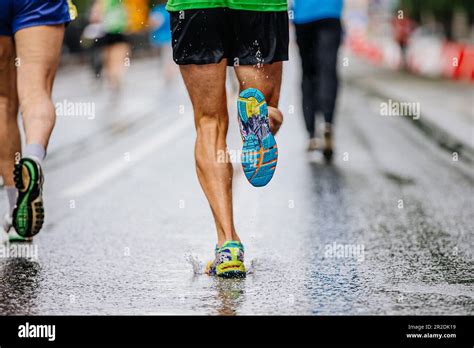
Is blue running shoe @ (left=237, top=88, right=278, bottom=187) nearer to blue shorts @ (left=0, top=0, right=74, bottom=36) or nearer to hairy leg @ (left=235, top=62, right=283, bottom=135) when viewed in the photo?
hairy leg @ (left=235, top=62, right=283, bottom=135)

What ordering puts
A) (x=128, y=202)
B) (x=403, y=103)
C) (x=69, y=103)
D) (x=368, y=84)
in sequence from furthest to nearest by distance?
1. (x=368, y=84)
2. (x=69, y=103)
3. (x=403, y=103)
4. (x=128, y=202)

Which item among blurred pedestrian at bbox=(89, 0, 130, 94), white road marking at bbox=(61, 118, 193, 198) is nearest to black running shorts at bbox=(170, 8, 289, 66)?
white road marking at bbox=(61, 118, 193, 198)

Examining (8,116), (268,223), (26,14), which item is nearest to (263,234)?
(268,223)

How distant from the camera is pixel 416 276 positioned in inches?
200

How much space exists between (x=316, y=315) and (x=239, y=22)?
4.95 ft

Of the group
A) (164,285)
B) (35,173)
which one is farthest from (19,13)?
(164,285)

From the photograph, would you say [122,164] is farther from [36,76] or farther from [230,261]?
[230,261]

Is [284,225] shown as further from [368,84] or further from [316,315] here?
[368,84]

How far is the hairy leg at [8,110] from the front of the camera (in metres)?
5.70

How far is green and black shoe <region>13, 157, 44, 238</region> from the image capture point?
196 inches

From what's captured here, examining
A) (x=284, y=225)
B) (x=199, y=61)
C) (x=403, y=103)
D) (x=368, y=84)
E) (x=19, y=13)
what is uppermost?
(x=368, y=84)

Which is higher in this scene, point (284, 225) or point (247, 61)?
point (247, 61)

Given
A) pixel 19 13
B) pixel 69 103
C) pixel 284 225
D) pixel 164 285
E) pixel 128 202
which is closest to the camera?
pixel 164 285

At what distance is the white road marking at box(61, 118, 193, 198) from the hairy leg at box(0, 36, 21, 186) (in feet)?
6.47
